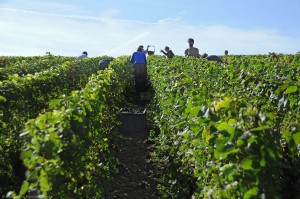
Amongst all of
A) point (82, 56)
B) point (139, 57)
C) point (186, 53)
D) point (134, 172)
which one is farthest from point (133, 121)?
point (82, 56)

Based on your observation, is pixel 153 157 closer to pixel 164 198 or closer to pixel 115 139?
pixel 115 139

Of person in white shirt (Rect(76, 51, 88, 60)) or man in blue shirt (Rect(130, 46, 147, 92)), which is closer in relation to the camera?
man in blue shirt (Rect(130, 46, 147, 92))

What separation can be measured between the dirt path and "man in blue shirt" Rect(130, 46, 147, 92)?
21.2ft

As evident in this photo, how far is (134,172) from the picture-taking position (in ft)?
24.0

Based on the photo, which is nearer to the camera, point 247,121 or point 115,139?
point 247,121

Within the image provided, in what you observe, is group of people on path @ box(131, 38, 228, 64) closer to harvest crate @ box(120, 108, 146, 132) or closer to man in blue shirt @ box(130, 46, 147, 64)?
man in blue shirt @ box(130, 46, 147, 64)

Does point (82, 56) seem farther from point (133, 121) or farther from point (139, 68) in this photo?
point (133, 121)

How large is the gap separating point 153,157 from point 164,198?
223 cm

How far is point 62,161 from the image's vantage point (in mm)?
3846

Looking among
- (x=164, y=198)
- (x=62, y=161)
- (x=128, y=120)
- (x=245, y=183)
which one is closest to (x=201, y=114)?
(x=245, y=183)

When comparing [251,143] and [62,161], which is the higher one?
[251,143]

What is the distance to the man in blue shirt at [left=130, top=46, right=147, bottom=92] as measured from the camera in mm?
15992

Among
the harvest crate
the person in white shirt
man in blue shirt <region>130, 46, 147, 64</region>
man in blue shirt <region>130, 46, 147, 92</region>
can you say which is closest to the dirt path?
the harvest crate

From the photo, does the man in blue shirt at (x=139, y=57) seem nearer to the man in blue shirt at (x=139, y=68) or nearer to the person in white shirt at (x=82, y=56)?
the man in blue shirt at (x=139, y=68)
